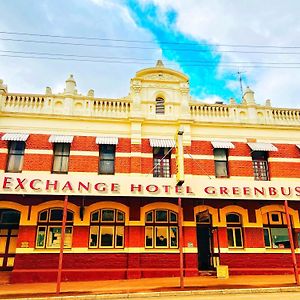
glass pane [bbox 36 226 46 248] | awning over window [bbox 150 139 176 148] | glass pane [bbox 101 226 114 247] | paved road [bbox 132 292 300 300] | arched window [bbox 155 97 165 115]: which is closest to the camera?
paved road [bbox 132 292 300 300]

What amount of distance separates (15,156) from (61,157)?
A: 226cm

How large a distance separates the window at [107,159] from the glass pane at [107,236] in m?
2.82

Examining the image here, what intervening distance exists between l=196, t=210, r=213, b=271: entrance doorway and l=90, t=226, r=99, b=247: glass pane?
499 cm

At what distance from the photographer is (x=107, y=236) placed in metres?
13.5

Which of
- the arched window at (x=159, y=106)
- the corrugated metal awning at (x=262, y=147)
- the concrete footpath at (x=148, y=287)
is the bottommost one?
the concrete footpath at (x=148, y=287)

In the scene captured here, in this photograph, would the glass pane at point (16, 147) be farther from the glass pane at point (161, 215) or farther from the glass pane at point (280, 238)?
the glass pane at point (280, 238)

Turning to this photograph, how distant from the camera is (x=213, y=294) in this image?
9633mm

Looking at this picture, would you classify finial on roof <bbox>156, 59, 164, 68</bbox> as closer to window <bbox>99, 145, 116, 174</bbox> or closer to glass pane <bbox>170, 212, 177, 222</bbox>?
window <bbox>99, 145, 116, 174</bbox>

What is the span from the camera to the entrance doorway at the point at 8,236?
1325 centimetres

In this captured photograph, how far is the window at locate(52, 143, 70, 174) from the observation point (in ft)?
46.9

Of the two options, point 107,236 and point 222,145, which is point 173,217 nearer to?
point 107,236

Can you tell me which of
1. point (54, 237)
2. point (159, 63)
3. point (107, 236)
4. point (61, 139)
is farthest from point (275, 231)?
point (61, 139)

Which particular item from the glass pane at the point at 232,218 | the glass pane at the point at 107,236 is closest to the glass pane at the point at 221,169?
the glass pane at the point at 232,218

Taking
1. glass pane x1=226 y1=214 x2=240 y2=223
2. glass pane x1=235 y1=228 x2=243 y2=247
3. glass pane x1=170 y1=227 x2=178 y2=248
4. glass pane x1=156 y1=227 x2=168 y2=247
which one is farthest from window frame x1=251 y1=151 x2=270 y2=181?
glass pane x1=156 y1=227 x2=168 y2=247
